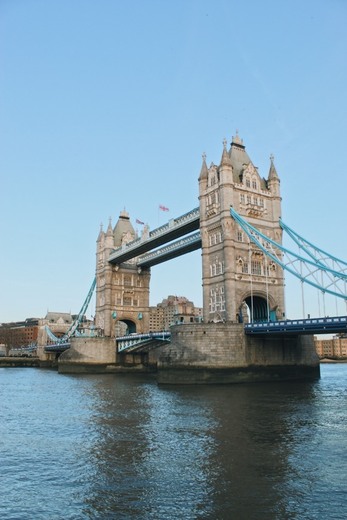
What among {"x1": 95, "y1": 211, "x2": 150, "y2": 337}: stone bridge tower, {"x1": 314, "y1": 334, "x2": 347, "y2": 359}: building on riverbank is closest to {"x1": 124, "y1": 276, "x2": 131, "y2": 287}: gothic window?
{"x1": 95, "y1": 211, "x2": 150, "y2": 337}: stone bridge tower

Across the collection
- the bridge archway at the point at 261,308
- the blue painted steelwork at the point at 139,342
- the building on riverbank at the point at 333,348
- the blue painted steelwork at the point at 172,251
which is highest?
the blue painted steelwork at the point at 172,251

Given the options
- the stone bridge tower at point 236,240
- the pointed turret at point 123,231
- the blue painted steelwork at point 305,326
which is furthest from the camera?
the pointed turret at point 123,231

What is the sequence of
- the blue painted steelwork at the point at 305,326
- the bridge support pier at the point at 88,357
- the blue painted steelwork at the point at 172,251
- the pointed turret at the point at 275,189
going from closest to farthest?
the blue painted steelwork at the point at 305,326 → the pointed turret at the point at 275,189 → the blue painted steelwork at the point at 172,251 → the bridge support pier at the point at 88,357

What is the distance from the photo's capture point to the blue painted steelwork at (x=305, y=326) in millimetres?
34875

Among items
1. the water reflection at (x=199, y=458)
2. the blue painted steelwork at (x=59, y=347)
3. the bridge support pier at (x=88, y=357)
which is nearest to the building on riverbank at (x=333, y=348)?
the blue painted steelwork at (x=59, y=347)

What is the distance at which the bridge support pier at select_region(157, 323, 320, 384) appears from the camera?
39.1m

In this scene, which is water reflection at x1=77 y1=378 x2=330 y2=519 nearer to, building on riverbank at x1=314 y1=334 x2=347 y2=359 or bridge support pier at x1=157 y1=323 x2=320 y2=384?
bridge support pier at x1=157 y1=323 x2=320 y2=384

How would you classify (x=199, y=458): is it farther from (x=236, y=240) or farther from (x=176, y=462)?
(x=236, y=240)

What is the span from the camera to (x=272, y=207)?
50438 mm

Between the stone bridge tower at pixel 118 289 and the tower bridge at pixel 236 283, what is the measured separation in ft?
28.6

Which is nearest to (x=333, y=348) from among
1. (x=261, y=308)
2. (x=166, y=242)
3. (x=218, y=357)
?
(x=166, y=242)

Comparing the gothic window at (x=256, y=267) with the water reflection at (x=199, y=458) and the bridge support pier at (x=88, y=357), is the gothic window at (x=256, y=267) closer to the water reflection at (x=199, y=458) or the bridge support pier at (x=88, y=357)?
the water reflection at (x=199, y=458)

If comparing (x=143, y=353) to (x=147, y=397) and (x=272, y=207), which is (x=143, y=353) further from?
(x=147, y=397)

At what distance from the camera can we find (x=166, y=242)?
64062 millimetres
